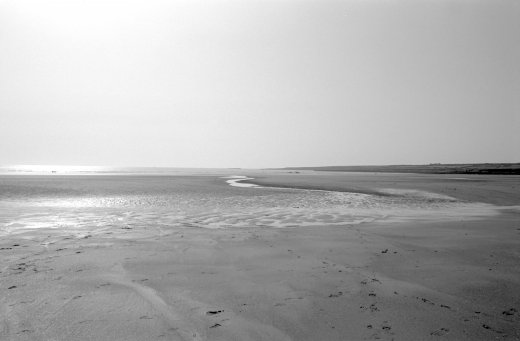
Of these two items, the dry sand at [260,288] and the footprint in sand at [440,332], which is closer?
the footprint in sand at [440,332]

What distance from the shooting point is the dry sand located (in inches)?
172

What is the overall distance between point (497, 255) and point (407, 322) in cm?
477

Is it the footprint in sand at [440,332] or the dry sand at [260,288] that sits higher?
the dry sand at [260,288]

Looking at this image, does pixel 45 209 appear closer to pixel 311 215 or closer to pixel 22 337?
pixel 311 215

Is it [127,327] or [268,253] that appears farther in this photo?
[268,253]

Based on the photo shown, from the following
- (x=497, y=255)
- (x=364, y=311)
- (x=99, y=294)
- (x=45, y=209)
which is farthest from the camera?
(x=45, y=209)

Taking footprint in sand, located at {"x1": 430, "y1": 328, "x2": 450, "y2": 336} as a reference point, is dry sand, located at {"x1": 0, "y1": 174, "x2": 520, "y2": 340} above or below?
above

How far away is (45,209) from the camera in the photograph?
55.3 feet

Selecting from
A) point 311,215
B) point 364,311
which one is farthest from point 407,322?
point 311,215

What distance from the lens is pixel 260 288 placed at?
582 cm

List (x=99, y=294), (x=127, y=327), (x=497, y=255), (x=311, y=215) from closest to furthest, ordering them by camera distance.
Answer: (x=127, y=327), (x=99, y=294), (x=497, y=255), (x=311, y=215)

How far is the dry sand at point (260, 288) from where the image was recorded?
172 inches

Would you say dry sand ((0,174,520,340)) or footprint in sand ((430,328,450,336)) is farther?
dry sand ((0,174,520,340))

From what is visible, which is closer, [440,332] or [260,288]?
[440,332]
